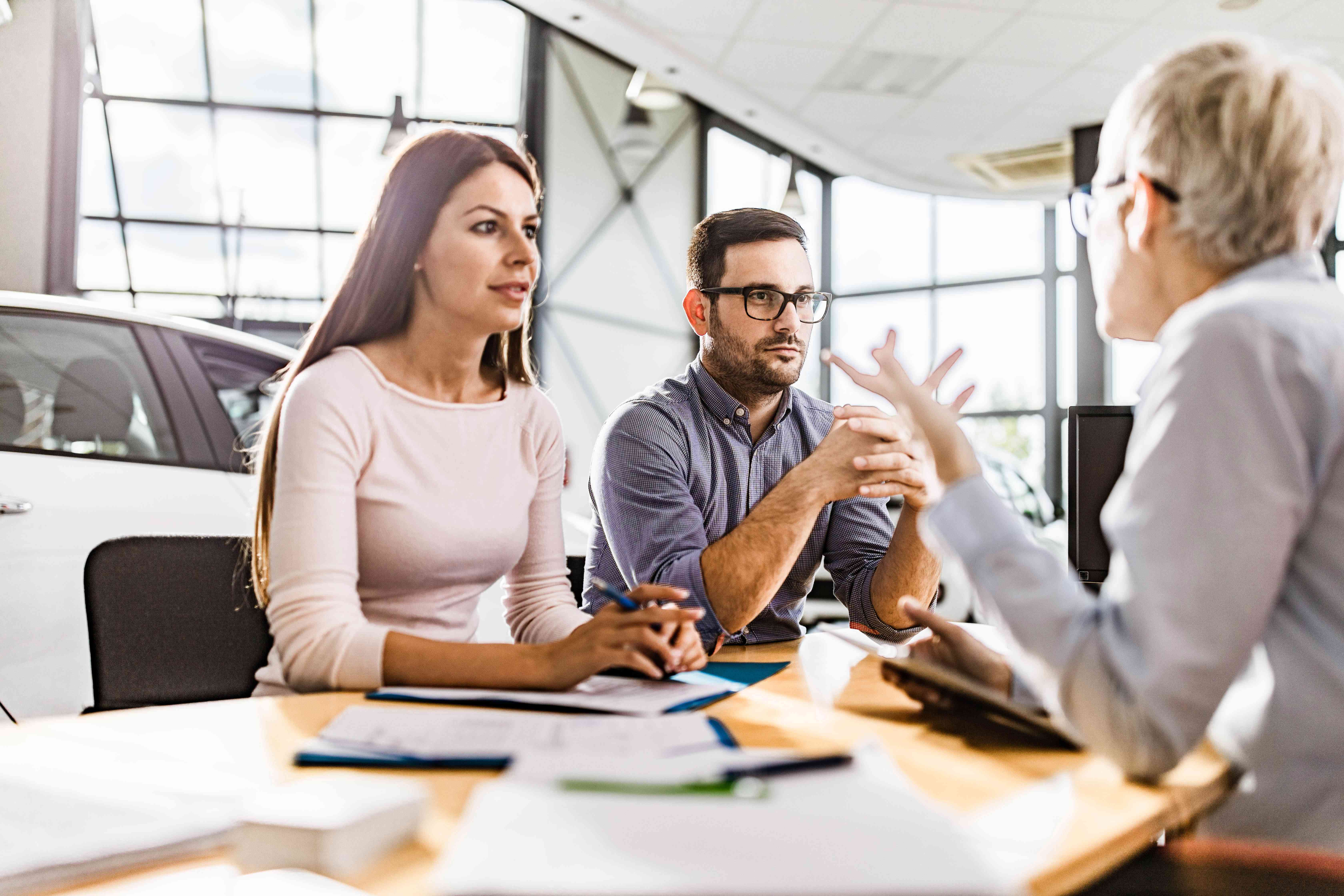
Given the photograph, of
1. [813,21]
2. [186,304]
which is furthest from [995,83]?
[186,304]

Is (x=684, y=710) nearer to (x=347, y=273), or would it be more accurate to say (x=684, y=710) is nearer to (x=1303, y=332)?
(x=1303, y=332)

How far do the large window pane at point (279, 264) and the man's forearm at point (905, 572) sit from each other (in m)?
7.38

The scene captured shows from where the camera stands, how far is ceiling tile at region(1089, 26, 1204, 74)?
541cm

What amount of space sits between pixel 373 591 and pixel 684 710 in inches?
24.8

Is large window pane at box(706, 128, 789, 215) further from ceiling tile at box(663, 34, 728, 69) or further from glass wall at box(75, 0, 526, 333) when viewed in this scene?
ceiling tile at box(663, 34, 728, 69)

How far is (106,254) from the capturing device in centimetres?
768

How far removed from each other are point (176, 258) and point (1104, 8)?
22.6 feet

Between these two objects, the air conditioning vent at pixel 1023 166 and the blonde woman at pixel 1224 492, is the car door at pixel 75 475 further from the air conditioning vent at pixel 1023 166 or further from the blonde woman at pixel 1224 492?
the air conditioning vent at pixel 1023 166

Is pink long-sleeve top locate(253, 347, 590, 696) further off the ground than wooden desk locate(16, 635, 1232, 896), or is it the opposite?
pink long-sleeve top locate(253, 347, 590, 696)

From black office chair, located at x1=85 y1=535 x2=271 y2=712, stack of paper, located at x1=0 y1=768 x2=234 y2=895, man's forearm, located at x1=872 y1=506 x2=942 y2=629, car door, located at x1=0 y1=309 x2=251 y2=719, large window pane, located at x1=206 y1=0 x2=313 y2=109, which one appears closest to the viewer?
stack of paper, located at x1=0 y1=768 x2=234 y2=895

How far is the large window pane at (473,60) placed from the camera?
817 centimetres

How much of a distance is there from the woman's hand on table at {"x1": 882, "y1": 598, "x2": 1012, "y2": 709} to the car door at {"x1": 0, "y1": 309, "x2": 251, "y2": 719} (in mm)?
1834

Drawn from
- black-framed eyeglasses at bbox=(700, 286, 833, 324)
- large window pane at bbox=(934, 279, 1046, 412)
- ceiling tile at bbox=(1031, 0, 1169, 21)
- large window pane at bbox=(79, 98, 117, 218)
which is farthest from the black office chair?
large window pane at bbox=(934, 279, 1046, 412)

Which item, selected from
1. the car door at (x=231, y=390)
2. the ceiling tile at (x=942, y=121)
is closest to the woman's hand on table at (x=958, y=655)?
the car door at (x=231, y=390)
